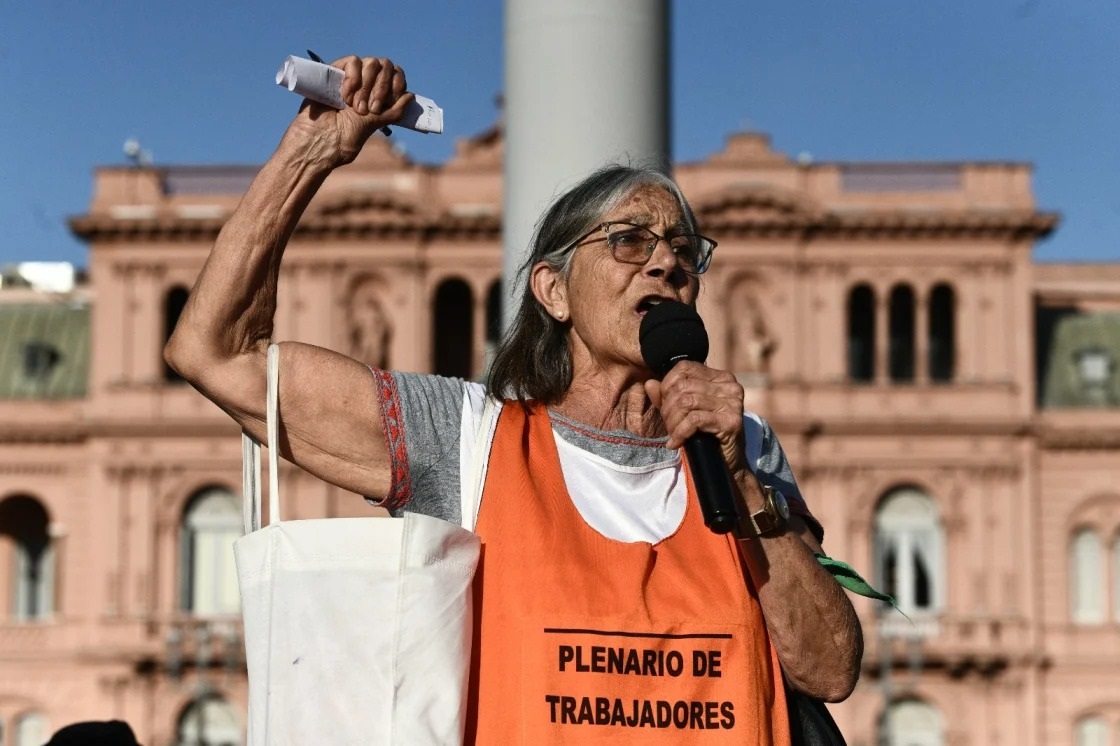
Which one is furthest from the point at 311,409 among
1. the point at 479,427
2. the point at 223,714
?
the point at 223,714

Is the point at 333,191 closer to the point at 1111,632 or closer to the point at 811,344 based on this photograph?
the point at 811,344

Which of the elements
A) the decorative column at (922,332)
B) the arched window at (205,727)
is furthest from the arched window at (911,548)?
the arched window at (205,727)

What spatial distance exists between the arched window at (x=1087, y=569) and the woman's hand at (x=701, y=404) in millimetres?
34913

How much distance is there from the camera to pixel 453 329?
38.2 meters

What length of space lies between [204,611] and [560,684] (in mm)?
34825

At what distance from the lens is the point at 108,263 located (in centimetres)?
3706

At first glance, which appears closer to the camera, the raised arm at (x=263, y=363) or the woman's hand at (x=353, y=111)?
the raised arm at (x=263, y=363)

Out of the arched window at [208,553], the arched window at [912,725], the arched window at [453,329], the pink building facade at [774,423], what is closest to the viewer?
the arched window at [912,725]

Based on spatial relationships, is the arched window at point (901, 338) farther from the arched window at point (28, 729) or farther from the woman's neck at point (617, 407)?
the woman's neck at point (617, 407)

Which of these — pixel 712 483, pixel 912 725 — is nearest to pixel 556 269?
pixel 712 483

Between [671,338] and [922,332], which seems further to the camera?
[922,332]

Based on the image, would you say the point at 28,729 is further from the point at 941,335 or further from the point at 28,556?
the point at 941,335

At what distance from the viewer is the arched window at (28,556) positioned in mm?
37531

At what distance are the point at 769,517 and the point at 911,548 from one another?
34174 millimetres
